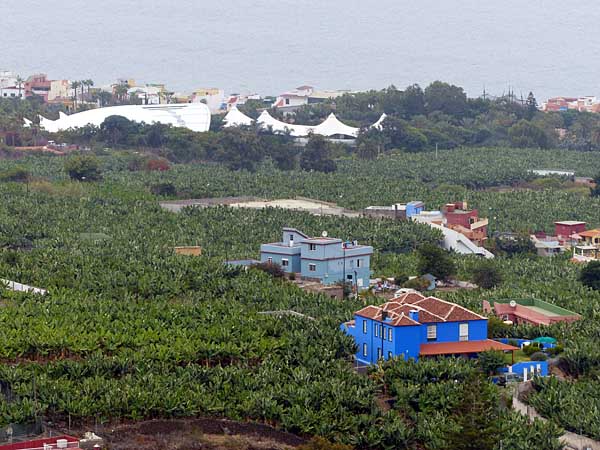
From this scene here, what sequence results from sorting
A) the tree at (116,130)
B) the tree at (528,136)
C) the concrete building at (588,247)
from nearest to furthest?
the concrete building at (588,247) → the tree at (116,130) → the tree at (528,136)

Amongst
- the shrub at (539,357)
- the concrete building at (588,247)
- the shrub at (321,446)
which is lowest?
the concrete building at (588,247)

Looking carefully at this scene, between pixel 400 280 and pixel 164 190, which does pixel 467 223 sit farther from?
pixel 164 190

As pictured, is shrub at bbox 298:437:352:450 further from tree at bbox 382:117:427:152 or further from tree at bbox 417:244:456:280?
tree at bbox 382:117:427:152

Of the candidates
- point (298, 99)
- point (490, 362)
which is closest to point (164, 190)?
point (490, 362)

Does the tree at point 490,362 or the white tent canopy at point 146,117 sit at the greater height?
the white tent canopy at point 146,117

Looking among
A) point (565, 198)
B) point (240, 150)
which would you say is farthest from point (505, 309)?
point (240, 150)

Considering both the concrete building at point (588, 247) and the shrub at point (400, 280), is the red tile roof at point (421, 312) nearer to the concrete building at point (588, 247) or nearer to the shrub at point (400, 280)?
the shrub at point (400, 280)

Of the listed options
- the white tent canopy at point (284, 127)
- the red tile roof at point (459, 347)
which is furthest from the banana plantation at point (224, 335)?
the white tent canopy at point (284, 127)
